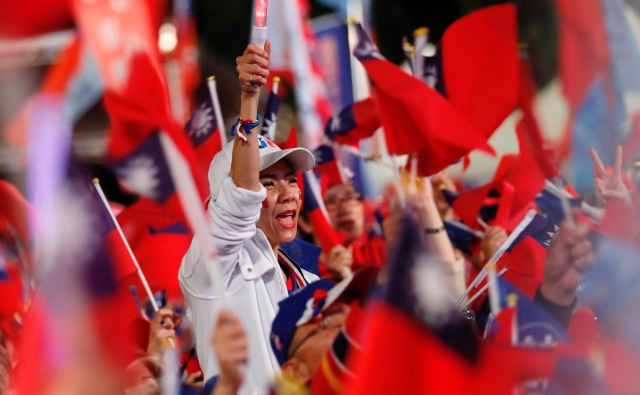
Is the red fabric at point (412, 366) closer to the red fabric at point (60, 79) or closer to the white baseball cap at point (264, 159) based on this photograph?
the white baseball cap at point (264, 159)

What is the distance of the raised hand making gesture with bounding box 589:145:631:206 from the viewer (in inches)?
149

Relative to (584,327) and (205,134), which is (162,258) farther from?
(584,327)

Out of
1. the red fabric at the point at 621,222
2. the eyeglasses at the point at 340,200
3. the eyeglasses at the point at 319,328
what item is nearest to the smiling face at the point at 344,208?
the eyeglasses at the point at 340,200

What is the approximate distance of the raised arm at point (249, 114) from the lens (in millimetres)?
2934

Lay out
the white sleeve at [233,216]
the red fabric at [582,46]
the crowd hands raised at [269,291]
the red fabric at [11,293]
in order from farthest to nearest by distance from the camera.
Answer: the red fabric at [11,293]
the red fabric at [582,46]
the white sleeve at [233,216]
the crowd hands raised at [269,291]

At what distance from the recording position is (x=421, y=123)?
457 centimetres

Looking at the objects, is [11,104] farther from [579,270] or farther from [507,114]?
Result: [579,270]

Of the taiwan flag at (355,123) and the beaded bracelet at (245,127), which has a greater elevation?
the beaded bracelet at (245,127)

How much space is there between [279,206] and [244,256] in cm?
40

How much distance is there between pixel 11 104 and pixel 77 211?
6.19 meters

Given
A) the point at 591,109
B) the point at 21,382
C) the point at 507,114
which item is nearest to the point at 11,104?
the point at 507,114

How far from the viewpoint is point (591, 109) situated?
4.16 meters

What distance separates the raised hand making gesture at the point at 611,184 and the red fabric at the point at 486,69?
85cm

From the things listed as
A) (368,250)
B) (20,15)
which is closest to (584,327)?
(368,250)
